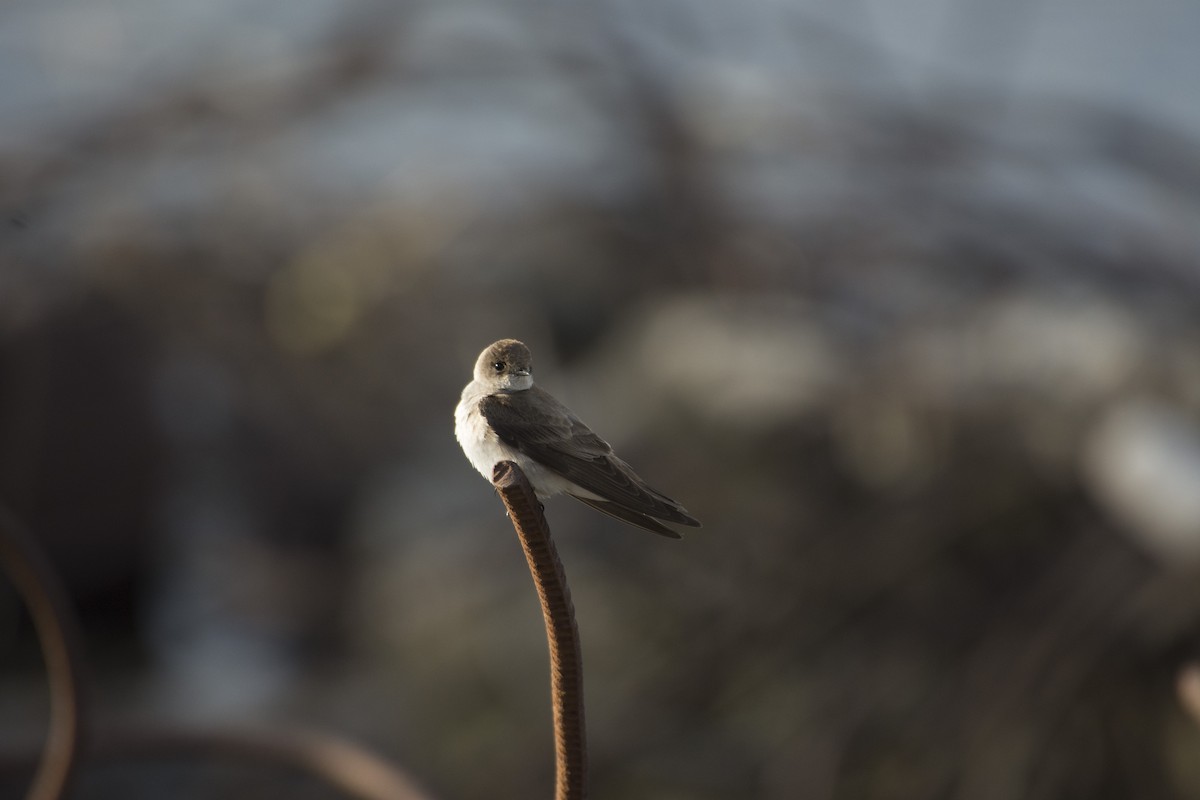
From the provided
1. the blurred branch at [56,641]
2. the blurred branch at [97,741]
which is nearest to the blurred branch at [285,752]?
the blurred branch at [97,741]

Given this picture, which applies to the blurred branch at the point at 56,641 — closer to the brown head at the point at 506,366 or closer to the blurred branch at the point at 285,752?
the blurred branch at the point at 285,752

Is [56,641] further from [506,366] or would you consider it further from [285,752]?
[506,366]

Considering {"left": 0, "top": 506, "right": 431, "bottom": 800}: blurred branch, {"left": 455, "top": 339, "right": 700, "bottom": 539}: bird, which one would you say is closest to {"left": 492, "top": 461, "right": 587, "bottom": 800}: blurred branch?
{"left": 455, "top": 339, "right": 700, "bottom": 539}: bird

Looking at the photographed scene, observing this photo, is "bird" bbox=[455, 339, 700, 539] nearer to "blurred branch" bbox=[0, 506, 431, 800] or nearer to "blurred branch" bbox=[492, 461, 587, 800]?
"blurred branch" bbox=[492, 461, 587, 800]

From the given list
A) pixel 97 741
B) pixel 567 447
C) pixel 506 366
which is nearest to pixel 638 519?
pixel 567 447

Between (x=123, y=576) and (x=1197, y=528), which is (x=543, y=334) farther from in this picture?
(x=1197, y=528)
